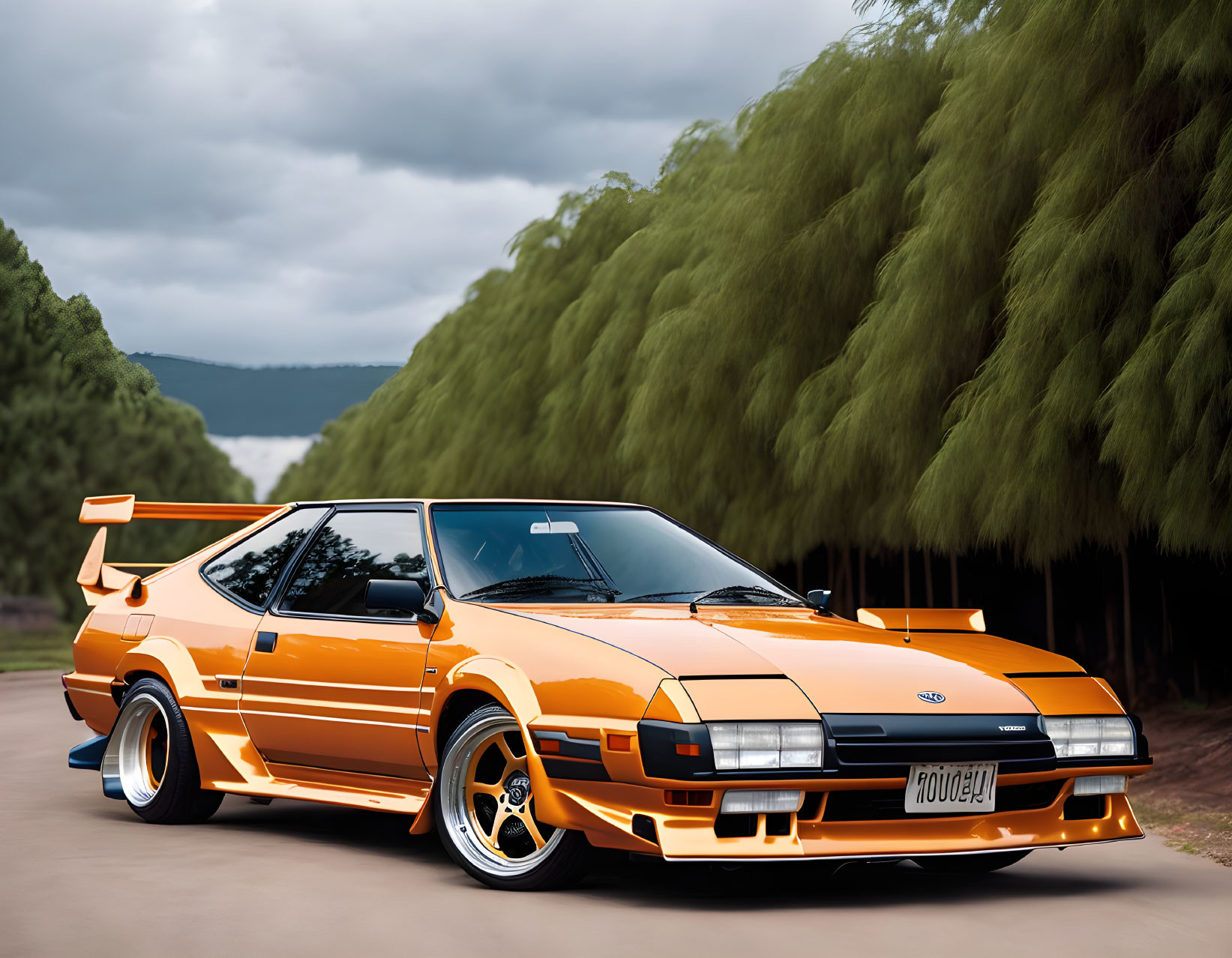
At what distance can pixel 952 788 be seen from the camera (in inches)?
235

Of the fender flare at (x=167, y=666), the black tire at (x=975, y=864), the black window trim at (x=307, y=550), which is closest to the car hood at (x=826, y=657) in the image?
the black window trim at (x=307, y=550)

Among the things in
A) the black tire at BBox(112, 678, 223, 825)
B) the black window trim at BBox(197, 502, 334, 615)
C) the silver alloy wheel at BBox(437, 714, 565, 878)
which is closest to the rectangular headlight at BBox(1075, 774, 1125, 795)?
the silver alloy wheel at BBox(437, 714, 565, 878)

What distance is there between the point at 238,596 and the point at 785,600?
106 inches

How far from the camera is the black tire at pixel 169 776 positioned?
8062 mm

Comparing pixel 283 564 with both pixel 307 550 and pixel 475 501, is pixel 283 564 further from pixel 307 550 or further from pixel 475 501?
pixel 475 501

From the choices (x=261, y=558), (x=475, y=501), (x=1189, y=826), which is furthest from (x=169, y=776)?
(x=1189, y=826)

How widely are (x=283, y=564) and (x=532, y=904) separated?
108 inches

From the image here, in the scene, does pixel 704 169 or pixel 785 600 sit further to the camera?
pixel 704 169

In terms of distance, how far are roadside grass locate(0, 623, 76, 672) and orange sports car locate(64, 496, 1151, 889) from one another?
73.6 feet

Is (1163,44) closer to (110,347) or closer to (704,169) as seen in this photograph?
(704,169)

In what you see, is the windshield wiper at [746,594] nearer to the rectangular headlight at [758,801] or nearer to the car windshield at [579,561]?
the car windshield at [579,561]

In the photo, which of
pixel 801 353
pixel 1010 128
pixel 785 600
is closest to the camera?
pixel 785 600

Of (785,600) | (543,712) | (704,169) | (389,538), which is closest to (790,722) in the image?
(543,712)

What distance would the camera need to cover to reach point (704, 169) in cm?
2598
